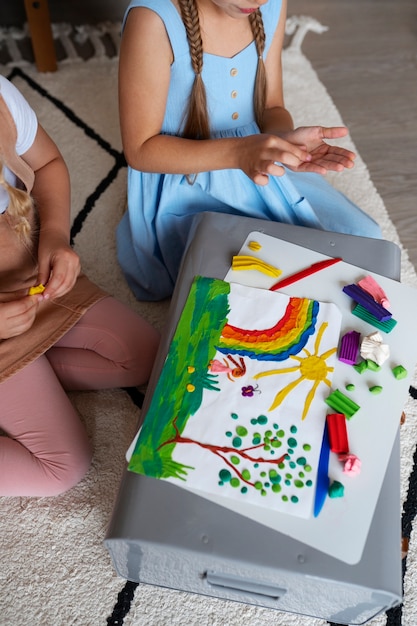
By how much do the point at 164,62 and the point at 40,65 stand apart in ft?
2.67

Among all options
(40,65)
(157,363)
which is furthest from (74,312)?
(40,65)

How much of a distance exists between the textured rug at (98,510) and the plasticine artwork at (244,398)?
286 mm

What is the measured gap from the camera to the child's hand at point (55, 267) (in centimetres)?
80

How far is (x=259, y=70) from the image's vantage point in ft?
3.01

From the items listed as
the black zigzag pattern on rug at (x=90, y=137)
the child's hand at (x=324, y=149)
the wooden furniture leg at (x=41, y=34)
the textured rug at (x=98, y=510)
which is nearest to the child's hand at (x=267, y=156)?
the child's hand at (x=324, y=149)

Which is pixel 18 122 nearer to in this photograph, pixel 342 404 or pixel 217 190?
pixel 217 190

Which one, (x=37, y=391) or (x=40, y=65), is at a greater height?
(x=40, y=65)

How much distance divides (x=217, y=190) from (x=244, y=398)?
1.24 feet

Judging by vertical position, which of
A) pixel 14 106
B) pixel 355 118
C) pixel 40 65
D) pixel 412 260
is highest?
pixel 14 106

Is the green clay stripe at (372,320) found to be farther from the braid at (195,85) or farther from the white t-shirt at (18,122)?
the white t-shirt at (18,122)

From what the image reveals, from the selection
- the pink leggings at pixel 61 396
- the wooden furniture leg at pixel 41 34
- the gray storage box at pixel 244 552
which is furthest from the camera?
the wooden furniture leg at pixel 41 34

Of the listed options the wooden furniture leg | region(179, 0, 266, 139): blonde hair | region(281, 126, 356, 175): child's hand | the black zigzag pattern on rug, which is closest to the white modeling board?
region(281, 126, 356, 175): child's hand

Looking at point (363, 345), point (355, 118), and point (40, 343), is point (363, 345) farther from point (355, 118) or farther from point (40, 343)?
point (355, 118)

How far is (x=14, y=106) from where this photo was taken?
0.79 metres
